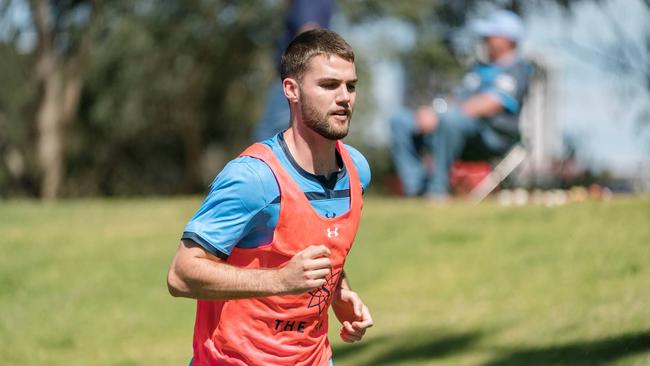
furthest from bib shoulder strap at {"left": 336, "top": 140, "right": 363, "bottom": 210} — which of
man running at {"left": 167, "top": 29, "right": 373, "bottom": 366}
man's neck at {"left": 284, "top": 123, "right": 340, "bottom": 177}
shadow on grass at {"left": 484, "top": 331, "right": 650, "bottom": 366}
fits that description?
shadow on grass at {"left": 484, "top": 331, "right": 650, "bottom": 366}

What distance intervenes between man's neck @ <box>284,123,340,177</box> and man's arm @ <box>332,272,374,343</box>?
0.57m

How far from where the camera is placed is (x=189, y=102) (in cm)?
2597

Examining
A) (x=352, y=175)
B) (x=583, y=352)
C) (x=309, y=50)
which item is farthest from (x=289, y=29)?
(x=309, y=50)

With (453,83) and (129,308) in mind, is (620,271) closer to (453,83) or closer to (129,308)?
(129,308)

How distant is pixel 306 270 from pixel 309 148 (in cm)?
66

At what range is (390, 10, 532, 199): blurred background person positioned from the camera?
1093cm

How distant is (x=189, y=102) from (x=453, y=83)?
6358 mm

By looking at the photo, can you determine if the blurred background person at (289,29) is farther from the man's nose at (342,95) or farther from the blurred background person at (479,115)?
the man's nose at (342,95)

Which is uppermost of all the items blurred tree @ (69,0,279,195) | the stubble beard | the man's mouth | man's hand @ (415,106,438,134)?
the man's mouth

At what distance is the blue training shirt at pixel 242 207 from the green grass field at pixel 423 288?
3.68m

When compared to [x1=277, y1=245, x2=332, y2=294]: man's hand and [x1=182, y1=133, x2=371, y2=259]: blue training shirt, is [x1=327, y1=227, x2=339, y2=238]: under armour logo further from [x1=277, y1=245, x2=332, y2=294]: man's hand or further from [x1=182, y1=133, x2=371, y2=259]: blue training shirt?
[x1=277, y1=245, x2=332, y2=294]: man's hand

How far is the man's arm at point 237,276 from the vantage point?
11.8 feet

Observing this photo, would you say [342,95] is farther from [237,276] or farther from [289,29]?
[289,29]

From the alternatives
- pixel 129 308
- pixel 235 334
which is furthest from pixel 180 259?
pixel 129 308
